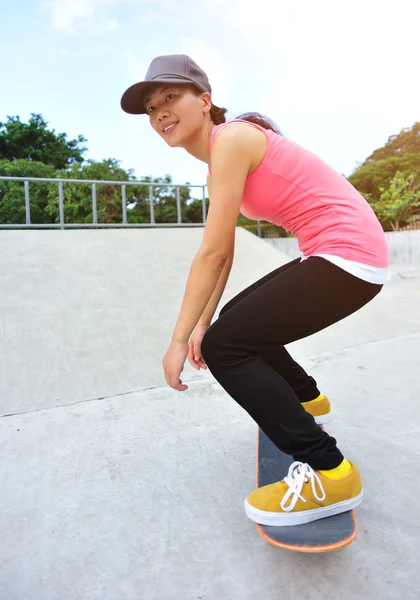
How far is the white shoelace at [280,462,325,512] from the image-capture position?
1230 millimetres

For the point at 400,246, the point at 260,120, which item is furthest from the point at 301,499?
the point at 400,246

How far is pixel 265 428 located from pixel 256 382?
0.15 m

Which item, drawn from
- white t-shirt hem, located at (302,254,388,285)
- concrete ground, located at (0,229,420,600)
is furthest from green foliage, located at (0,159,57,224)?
white t-shirt hem, located at (302,254,388,285)

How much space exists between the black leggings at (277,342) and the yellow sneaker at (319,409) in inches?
20.4

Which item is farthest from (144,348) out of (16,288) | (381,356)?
(381,356)

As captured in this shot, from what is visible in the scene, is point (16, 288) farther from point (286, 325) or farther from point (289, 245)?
point (289, 245)

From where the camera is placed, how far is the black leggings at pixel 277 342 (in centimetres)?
126

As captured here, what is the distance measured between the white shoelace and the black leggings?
3 centimetres

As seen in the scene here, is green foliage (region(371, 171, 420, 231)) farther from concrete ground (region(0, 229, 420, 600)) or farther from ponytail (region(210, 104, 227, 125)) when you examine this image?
ponytail (region(210, 104, 227, 125))

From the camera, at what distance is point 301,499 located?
1.23m

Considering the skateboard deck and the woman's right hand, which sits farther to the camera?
the woman's right hand

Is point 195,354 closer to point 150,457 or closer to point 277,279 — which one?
point 277,279

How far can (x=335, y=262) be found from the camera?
1.28 m

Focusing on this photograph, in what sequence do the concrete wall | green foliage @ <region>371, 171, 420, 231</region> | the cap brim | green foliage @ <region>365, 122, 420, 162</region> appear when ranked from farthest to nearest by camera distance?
green foliage @ <region>365, 122, 420, 162</region>, green foliage @ <region>371, 171, 420, 231</region>, the concrete wall, the cap brim
